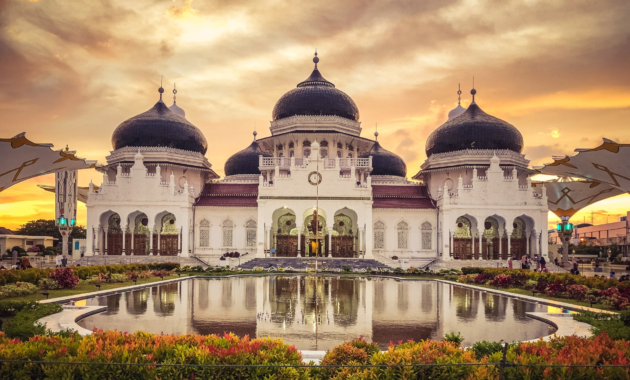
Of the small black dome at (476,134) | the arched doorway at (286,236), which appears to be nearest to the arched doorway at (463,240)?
the small black dome at (476,134)

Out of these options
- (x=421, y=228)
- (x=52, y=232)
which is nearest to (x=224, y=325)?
(x=421, y=228)

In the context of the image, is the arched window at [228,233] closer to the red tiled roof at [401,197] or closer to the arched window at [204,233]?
the arched window at [204,233]

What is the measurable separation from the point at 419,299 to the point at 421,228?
2774cm

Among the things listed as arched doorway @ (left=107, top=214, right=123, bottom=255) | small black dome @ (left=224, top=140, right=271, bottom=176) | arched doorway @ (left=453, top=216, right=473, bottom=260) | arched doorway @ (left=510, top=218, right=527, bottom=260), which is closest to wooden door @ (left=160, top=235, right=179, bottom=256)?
arched doorway @ (left=107, top=214, right=123, bottom=255)

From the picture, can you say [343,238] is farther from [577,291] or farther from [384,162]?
[577,291]

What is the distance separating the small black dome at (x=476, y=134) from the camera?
4966cm

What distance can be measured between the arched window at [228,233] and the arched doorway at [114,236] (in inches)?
359

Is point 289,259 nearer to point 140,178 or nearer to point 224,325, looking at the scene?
point 140,178

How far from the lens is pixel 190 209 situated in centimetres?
4634

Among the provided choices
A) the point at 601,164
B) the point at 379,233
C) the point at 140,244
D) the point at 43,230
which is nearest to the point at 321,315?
the point at 601,164

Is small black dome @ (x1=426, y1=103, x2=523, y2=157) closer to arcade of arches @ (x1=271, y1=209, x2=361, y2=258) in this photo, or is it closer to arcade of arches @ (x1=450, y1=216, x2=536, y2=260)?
arcade of arches @ (x1=450, y1=216, x2=536, y2=260)

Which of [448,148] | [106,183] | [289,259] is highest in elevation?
[448,148]

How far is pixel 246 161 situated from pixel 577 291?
41929 mm

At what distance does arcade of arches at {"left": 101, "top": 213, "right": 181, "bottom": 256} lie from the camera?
1807 inches
